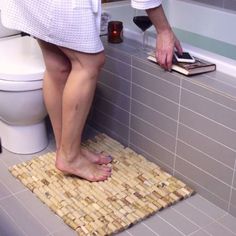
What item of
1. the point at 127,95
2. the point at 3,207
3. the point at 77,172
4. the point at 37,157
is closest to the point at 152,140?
the point at 127,95

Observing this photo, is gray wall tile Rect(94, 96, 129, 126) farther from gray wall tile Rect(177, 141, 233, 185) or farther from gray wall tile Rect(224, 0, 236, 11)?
gray wall tile Rect(224, 0, 236, 11)

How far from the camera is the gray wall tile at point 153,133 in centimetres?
168

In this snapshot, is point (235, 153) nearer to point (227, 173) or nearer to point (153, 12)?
point (227, 173)

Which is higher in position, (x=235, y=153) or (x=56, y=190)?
(x=235, y=153)

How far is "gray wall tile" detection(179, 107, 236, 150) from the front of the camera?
145 cm

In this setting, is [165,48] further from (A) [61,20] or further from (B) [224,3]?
(B) [224,3]

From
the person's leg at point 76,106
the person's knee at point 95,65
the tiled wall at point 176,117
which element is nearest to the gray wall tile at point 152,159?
the tiled wall at point 176,117

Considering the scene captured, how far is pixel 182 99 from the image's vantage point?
1566 millimetres

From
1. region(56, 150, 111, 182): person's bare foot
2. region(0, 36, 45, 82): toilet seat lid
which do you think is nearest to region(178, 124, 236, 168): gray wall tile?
region(56, 150, 111, 182): person's bare foot

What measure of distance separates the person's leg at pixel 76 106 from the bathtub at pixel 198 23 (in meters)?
0.47

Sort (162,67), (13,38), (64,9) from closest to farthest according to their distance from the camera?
(64,9)
(162,67)
(13,38)

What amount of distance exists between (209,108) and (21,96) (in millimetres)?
653

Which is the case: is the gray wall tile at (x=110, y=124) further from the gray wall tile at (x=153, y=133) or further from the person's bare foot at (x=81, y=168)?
the person's bare foot at (x=81, y=168)

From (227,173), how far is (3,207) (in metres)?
0.74
